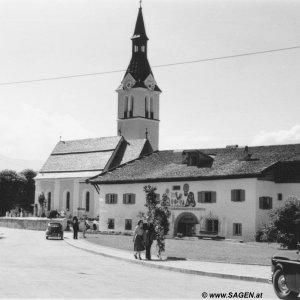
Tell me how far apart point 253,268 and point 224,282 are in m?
4.33

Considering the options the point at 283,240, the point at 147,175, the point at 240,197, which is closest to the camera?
the point at 283,240

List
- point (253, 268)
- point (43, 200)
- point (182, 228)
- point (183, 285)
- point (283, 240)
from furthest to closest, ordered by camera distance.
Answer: point (43, 200), point (182, 228), point (283, 240), point (253, 268), point (183, 285)

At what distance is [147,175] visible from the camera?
5875 centimetres

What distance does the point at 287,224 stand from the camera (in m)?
36.6

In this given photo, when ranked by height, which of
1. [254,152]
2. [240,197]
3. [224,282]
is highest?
[254,152]

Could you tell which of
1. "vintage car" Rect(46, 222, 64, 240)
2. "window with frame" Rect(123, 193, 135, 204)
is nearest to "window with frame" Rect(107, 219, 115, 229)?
"window with frame" Rect(123, 193, 135, 204)

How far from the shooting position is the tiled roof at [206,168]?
52.2 m

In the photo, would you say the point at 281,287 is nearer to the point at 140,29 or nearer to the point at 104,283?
the point at 104,283

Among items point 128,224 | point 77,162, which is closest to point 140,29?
point 77,162

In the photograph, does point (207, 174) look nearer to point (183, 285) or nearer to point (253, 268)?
point (253, 268)

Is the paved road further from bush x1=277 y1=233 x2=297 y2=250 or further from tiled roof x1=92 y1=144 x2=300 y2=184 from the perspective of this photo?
tiled roof x1=92 y1=144 x2=300 y2=184

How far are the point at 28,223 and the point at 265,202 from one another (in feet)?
95.4

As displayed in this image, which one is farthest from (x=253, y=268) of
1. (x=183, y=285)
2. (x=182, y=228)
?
(x=182, y=228)

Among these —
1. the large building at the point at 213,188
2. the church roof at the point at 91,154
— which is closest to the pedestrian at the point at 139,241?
the large building at the point at 213,188
